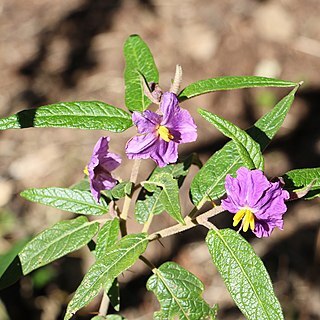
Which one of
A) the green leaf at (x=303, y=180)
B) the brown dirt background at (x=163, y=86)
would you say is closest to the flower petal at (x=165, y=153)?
the green leaf at (x=303, y=180)

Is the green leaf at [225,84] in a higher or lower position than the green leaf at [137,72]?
higher

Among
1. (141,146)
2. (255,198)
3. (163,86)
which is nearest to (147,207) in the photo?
(141,146)

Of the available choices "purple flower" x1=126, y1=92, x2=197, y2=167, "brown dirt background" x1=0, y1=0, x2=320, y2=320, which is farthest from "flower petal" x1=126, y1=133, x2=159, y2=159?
"brown dirt background" x1=0, y1=0, x2=320, y2=320

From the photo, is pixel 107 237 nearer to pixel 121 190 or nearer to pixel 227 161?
pixel 121 190

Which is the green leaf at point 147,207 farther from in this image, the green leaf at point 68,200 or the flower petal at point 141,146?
the flower petal at point 141,146

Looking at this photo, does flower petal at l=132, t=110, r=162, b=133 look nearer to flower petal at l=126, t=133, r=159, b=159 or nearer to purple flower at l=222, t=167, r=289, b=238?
flower petal at l=126, t=133, r=159, b=159
